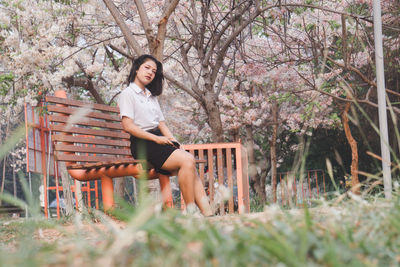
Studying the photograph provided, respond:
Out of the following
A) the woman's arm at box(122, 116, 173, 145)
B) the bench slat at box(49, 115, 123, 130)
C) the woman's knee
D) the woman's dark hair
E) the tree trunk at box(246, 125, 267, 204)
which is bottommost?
the tree trunk at box(246, 125, 267, 204)

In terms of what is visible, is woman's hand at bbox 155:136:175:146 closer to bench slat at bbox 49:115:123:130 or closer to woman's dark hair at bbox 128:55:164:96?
woman's dark hair at bbox 128:55:164:96

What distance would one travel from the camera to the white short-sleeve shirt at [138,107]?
15.3 ft

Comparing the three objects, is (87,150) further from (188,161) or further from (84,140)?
(188,161)

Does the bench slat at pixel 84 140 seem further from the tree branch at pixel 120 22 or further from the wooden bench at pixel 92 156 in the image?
the tree branch at pixel 120 22

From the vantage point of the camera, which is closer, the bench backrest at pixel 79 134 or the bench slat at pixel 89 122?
the bench backrest at pixel 79 134

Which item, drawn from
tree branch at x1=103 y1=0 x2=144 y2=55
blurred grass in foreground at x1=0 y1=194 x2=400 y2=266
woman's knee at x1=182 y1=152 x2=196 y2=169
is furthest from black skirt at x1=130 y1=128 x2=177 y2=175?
blurred grass in foreground at x1=0 y1=194 x2=400 y2=266

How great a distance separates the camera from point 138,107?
187 inches

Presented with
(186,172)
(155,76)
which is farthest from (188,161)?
(155,76)

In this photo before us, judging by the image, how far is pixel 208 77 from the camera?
8.98 metres

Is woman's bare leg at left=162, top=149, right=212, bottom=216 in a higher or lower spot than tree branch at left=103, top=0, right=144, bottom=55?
lower

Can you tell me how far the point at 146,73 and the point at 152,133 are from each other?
57 cm

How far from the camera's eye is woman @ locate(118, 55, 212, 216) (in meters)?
4.43

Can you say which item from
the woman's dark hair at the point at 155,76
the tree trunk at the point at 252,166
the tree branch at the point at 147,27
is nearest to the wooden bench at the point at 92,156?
the woman's dark hair at the point at 155,76

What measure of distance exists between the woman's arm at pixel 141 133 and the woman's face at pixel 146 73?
47 centimetres
